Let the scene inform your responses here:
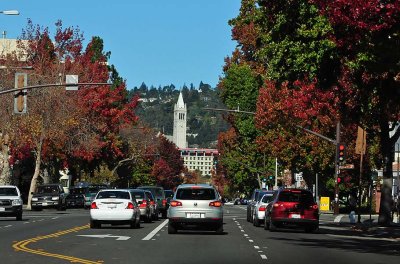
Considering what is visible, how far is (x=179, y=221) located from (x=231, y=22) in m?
47.6

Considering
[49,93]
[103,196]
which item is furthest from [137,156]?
[103,196]

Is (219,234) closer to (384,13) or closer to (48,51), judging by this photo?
(384,13)

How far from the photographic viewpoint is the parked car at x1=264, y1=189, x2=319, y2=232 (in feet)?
121

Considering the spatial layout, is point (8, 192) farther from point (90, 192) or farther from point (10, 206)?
point (90, 192)

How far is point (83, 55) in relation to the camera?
78.9 meters

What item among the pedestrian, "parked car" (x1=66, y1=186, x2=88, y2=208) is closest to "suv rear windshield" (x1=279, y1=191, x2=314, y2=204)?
the pedestrian

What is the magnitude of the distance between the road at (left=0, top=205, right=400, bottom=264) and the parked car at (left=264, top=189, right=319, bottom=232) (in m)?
2.62

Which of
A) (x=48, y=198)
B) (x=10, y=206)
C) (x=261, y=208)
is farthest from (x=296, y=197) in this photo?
(x=48, y=198)

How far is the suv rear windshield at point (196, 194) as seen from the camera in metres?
33.2

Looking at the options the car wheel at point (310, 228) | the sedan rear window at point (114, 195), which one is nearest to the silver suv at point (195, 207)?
the sedan rear window at point (114, 195)

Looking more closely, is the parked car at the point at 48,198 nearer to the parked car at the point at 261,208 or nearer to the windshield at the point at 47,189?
the windshield at the point at 47,189

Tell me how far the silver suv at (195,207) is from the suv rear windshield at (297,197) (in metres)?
4.76

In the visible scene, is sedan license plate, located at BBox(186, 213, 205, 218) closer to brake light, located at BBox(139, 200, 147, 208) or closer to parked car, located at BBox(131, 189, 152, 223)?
parked car, located at BBox(131, 189, 152, 223)

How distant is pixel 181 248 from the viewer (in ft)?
82.3
